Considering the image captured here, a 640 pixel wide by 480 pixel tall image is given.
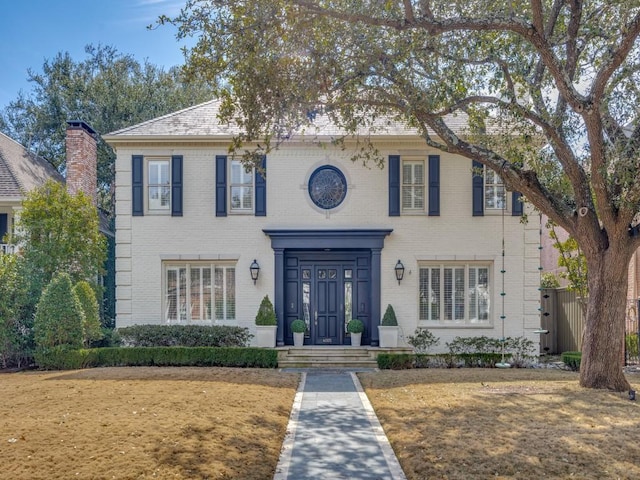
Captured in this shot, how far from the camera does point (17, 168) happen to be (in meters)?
18.1

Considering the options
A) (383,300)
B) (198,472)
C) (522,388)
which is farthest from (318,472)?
(383,300)

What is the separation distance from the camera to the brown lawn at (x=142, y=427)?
5.57 m

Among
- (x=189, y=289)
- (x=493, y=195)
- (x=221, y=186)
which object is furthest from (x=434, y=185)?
(x=189, y=289)

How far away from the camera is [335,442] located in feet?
22.7

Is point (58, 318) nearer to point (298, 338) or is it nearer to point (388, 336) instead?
point (298, 338)

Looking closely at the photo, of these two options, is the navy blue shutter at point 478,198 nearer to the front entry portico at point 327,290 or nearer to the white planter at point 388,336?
the front entry portico at point 327,290

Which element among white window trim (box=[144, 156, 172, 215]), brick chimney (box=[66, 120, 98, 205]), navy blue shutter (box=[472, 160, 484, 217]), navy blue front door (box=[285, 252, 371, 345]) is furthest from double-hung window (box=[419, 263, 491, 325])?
brick chimney (box=[66, 120, 98, 205])

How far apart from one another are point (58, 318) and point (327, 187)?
7.41 m

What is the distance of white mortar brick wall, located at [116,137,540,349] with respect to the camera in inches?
604

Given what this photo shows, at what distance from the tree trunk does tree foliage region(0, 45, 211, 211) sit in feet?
65.6

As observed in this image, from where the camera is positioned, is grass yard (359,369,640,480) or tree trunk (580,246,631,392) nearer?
grass yard (359,369,640,480)

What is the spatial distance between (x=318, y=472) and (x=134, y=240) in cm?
1113

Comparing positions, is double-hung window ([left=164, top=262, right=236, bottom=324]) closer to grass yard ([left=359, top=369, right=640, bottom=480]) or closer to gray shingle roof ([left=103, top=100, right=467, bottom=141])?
gray shingle roof ([left=103, top=100, right=467, bottom=141])

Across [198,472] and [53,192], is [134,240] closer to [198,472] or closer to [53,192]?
[53,192]
